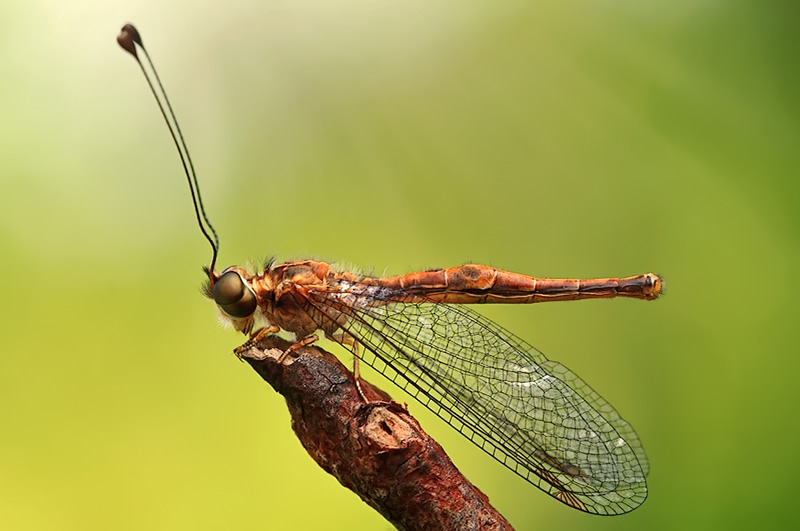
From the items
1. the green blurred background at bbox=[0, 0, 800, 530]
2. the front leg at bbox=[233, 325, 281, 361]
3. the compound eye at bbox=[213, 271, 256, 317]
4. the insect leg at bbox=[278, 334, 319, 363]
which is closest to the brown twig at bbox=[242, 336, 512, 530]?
the insect leg at bbox=[278, 334, 319, 363]

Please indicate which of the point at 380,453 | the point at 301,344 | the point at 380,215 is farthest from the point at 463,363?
the point at 380,215

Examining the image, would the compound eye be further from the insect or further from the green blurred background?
the green blurred background

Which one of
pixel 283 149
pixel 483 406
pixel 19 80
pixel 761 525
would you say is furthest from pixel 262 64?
pixel 761 525

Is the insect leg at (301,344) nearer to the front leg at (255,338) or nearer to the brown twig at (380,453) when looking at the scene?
the brown twig at (380,453)

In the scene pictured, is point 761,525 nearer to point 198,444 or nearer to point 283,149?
point 198,444

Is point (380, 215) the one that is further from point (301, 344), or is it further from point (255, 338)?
point (301, 344)

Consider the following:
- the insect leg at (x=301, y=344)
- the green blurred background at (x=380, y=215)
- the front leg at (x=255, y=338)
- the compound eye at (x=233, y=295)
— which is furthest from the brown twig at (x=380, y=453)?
the green blurred background at (x=380, y=215)
